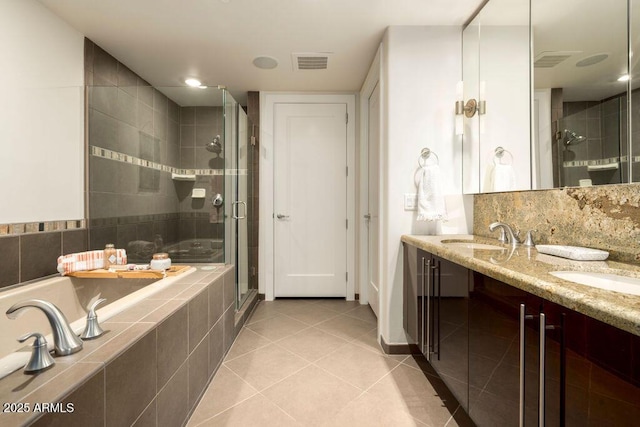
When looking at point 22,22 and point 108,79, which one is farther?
point 108,79

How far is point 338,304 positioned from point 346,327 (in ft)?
1.91

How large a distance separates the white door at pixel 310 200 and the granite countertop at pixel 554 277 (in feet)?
5.66

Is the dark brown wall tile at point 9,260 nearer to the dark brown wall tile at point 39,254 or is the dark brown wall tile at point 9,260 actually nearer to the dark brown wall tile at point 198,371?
the dark brown wall tile at point 39,254

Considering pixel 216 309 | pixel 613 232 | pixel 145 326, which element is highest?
pixel 613 232

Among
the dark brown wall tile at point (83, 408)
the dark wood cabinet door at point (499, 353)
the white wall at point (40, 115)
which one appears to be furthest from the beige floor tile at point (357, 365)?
the white wall at point (40, 115)

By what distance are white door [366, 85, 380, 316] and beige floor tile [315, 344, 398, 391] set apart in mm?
613

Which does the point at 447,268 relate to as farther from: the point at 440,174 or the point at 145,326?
the point at 145,326

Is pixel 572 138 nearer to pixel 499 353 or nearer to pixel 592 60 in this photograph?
pixel 592 60

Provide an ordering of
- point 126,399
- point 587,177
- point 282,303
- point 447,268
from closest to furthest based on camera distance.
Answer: point 126,399 → point 587,177 → point 447,268 → point 282,303

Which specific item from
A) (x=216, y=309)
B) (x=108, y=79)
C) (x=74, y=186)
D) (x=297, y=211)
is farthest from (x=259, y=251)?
(x=108, y=79)

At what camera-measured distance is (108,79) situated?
2.27 metres

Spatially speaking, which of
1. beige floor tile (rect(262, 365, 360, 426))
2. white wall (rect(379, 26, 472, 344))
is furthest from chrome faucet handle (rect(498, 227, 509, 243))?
beige floor tile (rect(262, 365, 360, 426))

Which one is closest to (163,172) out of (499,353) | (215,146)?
(215,146)

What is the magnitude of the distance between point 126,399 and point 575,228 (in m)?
1.86
